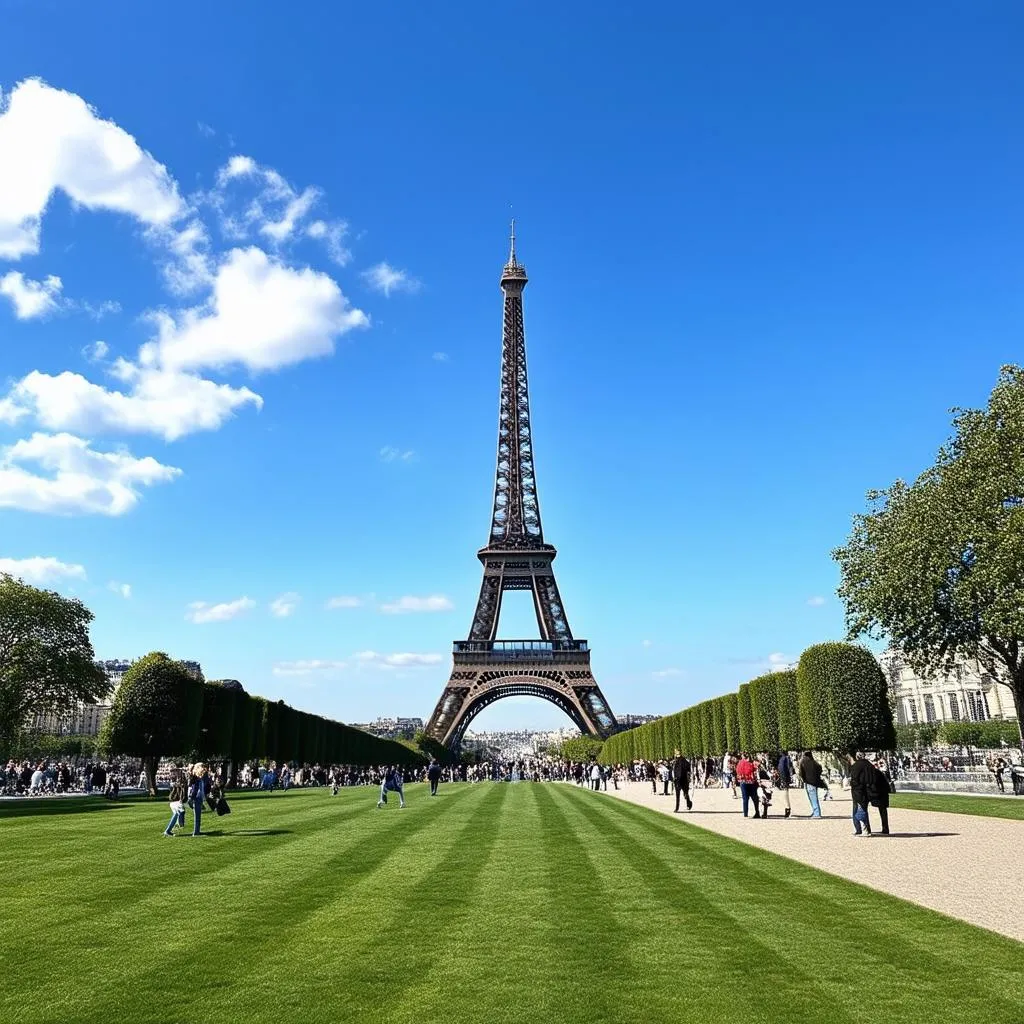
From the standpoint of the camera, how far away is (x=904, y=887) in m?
13.8

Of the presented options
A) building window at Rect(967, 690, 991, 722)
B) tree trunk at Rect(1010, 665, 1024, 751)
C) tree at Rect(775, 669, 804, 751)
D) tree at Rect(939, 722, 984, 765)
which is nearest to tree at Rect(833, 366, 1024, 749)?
tree trunk at Rect(1010, 665, 1024, 751)

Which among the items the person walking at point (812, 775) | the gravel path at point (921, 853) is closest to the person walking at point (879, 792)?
the gravel path at point (921, 853)

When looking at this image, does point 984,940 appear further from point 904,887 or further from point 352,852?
point 352,852

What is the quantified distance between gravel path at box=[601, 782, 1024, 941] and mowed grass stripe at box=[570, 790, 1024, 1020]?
0.68 metres

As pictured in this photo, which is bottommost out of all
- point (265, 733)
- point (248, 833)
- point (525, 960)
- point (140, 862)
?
point (525, 960)

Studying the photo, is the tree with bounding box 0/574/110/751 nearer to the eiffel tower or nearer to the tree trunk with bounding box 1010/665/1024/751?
the eiffel tower

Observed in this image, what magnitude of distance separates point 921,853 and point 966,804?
1651cm

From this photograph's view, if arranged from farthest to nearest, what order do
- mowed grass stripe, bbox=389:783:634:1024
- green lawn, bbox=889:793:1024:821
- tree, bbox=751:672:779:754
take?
tree, bbox=751:672:779:754
green lawn, bbox=889:793:1024:821
mowed grass stripe, bbox=389:783:634:1024

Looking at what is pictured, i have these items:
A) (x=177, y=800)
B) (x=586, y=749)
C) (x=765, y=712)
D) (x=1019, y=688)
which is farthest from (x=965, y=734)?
(x=177, y=800)

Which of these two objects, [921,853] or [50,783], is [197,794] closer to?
[921,853]

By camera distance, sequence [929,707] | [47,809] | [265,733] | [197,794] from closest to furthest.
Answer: [197,794] < [47,809] < [265,733] < [929,707]

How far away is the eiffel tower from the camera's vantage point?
101 meters

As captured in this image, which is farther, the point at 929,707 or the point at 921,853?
the point at 929,707

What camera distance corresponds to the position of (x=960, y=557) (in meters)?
39.2
